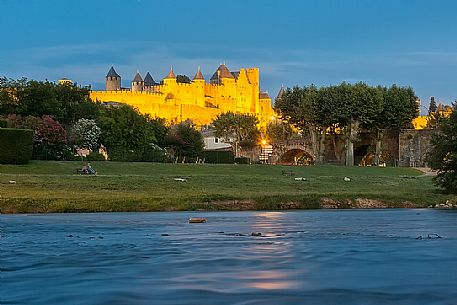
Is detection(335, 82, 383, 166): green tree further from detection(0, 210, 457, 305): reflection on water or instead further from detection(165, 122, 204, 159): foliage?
detection(0, 210, 457, 305): reflection on water

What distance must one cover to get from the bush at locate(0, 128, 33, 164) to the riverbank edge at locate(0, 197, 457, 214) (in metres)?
21.1

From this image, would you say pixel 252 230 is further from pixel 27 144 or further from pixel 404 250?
pixel 27 144

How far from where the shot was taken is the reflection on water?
34.2ft

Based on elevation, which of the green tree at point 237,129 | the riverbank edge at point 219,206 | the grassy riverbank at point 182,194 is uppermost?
the green tree at point 237,129

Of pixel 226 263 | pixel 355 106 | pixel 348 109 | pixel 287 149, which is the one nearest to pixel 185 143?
pixel 348 109

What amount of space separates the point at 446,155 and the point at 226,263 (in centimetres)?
2996

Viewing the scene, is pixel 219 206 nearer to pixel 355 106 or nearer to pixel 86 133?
pixel 86 133

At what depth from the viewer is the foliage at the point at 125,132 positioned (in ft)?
253

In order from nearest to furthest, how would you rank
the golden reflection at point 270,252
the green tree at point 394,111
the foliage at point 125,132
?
the golden reflection at point 270,252, the foliage at point 125,132, the green tree at point 394,111

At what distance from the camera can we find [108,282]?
1155 cm

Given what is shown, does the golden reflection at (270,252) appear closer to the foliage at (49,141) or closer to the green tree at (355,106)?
the foliage at (49,141)

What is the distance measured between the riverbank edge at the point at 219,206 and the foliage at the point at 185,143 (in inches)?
2099

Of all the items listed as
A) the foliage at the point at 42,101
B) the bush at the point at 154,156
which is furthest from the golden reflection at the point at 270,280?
the foliage at the point at 42,101

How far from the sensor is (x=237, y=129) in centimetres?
12950
